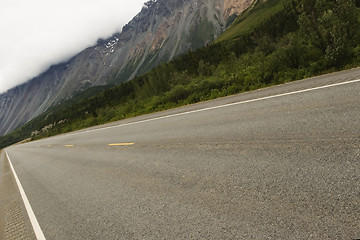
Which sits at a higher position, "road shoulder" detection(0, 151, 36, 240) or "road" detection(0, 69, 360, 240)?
"road shoulder" detection(0, 151, 36, 240)

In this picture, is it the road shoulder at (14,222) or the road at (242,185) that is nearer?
the road at (242,185)

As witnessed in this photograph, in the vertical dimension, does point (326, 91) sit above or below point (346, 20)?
below

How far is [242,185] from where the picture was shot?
11.5 ft

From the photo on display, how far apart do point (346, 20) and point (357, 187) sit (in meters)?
14.0

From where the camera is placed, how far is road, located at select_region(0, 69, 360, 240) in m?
2.59

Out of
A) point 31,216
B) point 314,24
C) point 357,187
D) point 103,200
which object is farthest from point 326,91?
point 31,216

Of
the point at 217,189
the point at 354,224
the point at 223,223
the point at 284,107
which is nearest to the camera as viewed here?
A: the point at 354,224

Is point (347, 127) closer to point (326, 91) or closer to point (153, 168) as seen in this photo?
point (326, 91)

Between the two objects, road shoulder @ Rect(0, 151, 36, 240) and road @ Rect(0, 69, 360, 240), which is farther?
road shoulder @ Rect(0, 151, 36, 240)

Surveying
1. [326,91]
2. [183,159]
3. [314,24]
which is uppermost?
[314,24]

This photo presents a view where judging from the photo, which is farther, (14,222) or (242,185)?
(14,222)

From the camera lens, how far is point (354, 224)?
2.14m

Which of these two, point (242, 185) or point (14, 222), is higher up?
point (14, 222)

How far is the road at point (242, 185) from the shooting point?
2.59 m
